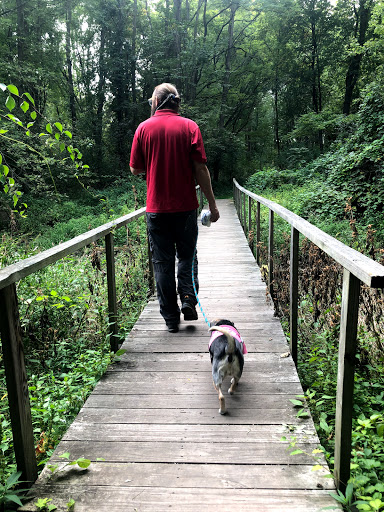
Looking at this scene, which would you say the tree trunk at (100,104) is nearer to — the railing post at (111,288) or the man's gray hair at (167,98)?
the man's gray hair at (167,98)

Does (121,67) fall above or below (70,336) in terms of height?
above

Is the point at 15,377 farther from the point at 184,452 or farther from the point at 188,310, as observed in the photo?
the point at 188,310

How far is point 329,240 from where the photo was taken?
198 centimetres

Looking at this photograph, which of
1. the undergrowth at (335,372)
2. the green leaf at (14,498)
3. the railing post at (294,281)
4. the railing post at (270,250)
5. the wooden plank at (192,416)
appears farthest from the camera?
the railing post at (270,250)

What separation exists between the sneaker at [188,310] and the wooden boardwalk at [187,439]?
180 mm

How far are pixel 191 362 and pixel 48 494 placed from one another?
140 cm

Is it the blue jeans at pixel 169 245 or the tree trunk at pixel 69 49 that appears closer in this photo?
the blue jeans at pixel 169 245

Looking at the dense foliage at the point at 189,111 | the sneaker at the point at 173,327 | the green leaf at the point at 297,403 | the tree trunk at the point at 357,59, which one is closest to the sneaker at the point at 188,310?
the sneaker at the point at 173,327

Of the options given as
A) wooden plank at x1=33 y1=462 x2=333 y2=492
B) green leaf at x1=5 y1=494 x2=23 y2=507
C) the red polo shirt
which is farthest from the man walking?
green leaf at x1=5 y1=494 x2=23 y2=507

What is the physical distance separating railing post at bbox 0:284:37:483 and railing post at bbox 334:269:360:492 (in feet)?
4.43

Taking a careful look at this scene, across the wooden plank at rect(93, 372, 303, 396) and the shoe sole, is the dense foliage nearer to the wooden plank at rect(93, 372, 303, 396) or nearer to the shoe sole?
the wooden plank at rect(93, 372, 303, 396)

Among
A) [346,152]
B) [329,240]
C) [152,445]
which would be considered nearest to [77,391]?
[152,445]

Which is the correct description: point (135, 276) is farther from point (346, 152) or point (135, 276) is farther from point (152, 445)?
point (346, 152)

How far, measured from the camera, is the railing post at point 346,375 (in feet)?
5.12
